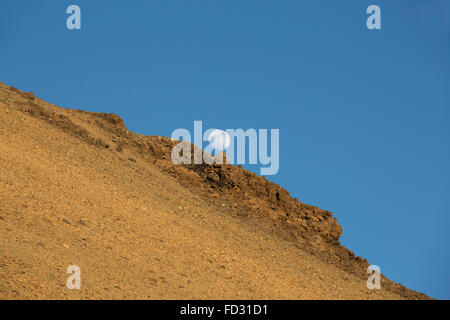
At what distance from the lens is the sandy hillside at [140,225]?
17.7m

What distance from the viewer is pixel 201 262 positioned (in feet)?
66.3

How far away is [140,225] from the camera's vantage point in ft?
69.1

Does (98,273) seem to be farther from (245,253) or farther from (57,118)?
(57,118)

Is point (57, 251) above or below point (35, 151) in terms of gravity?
below

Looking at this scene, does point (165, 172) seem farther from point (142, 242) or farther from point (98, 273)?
point (98, 273)

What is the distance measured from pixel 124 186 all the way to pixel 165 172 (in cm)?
382

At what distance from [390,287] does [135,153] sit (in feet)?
36.0

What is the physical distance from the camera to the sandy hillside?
17703 mm
